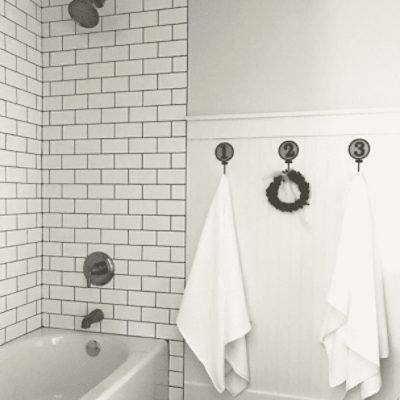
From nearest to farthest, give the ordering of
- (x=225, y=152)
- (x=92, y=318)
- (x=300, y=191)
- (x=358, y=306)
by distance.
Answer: (x=358, y=306) < (x=300, y=191) < (x=225, y=152) < (x=92, y=318)

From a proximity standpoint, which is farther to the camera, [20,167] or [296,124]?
[20,167]

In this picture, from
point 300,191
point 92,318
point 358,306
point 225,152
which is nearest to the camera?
point 358,306

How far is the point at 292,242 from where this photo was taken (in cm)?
200

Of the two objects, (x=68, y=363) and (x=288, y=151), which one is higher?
(x=288, y=151)

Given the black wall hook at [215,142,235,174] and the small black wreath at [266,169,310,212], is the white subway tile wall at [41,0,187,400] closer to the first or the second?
the black wall hook at [215,142,235,174]

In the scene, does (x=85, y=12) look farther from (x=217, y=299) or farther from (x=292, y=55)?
(x=217, y=299)

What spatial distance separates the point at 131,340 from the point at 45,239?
0.66m

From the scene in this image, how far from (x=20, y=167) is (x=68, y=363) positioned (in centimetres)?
92

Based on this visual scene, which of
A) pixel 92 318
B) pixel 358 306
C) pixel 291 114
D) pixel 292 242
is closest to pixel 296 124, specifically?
pixel 291 114

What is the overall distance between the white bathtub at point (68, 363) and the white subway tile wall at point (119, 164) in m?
0.08

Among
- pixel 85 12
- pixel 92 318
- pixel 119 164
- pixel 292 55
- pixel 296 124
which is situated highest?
pixel 85 12

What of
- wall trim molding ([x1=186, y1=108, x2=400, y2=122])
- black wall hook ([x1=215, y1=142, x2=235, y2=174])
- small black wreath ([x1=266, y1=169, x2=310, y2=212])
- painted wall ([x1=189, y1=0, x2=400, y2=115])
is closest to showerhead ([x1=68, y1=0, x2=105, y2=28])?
painted wall ([x1=189, y1=0, x2=400, y2=115])

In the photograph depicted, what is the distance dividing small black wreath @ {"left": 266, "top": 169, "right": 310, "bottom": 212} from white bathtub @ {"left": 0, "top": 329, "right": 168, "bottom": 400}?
0.80 metres

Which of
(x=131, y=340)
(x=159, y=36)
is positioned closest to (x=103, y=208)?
(x=131, y=340)
